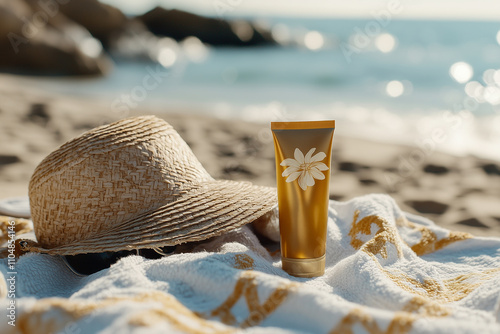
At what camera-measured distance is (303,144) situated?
1108 millimetres

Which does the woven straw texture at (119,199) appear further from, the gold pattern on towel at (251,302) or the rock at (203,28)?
the rock at (203,28)

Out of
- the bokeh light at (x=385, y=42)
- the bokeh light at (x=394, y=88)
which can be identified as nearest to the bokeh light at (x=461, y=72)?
the bokeh light at (x=394, y=88)

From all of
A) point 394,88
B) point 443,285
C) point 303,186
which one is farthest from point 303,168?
point 394,88

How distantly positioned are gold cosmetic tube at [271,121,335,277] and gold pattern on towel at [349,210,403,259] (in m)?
0.18

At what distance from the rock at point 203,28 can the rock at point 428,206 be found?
1576 centimetres

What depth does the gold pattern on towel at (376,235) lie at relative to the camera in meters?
1.24

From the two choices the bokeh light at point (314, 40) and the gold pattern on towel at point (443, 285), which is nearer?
the gold pattern on towel at point (443, 285)

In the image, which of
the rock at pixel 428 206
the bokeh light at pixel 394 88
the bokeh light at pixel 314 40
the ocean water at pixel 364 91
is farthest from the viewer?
the bokeh light at pixel 314 40

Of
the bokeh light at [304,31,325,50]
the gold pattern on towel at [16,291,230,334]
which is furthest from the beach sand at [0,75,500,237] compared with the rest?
the bokeh light at [304,31,325,50]

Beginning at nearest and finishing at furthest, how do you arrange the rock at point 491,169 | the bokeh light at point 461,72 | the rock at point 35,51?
the rock at point 491,169 < the bokeh light at point 461,72 < the rock at point 35,51

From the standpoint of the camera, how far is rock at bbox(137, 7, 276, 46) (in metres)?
17.6

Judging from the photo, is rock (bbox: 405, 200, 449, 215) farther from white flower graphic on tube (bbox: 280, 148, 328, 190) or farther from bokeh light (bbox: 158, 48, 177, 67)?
bokeh light (bbox: 158, 48, 177, 67)

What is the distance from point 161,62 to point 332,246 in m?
11.5

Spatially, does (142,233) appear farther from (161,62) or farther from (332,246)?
(161,62)
